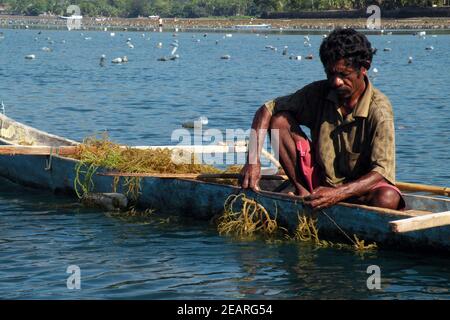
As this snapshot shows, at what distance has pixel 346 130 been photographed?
9.05 m

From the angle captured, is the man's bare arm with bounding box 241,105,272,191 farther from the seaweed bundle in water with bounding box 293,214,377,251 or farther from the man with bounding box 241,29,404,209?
the seaweed bundle in water with bounding box 293,214,377,251

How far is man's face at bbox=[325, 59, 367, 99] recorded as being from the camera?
864cm

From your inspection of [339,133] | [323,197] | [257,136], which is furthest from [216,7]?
[323,197]

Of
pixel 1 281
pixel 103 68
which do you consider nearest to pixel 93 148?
pixel 1 281

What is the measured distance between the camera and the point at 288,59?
5534cm

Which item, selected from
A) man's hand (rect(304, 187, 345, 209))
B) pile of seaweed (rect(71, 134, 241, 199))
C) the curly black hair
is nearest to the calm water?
pile of seaweed (rect(71, 134, 241, 199))

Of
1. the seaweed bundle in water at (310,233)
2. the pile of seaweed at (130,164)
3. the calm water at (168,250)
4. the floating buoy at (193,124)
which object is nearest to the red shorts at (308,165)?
the seaweed bundle in water at (310,233)

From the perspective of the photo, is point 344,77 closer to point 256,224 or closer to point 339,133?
point 339,133

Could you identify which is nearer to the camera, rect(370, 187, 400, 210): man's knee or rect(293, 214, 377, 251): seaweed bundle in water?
rect(370, 187, 400, 210): man's knee

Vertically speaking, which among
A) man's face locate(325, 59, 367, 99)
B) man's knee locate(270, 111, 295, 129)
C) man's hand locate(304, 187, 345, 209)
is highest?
man's face locate(325, 59, 367, 99)

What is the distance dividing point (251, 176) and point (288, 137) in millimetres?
671

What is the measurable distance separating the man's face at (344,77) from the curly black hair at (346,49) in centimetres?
5

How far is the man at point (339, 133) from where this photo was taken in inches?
341
